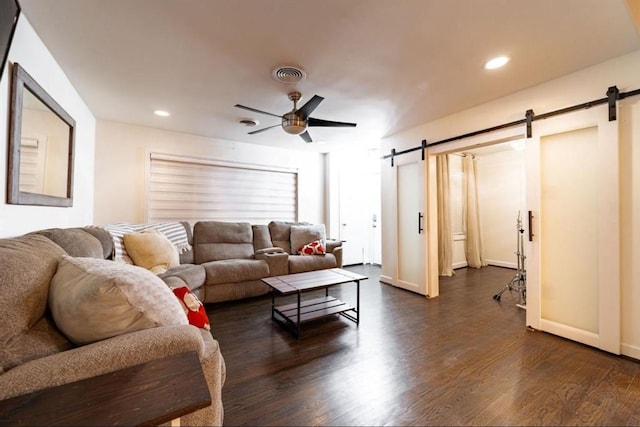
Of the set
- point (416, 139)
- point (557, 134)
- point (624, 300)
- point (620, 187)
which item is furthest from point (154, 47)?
point (624, 300)

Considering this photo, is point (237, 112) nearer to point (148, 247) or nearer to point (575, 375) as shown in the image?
point (148, 247)

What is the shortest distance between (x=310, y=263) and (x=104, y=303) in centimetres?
324

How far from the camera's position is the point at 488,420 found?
1454 mm

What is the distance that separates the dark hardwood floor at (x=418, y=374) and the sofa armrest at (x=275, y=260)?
827mm

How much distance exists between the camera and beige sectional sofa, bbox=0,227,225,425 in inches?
31.8

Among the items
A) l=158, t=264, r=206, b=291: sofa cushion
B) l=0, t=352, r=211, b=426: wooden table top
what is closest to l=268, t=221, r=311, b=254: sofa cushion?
l=158, t=264, r=206, b=291: sofa cushion

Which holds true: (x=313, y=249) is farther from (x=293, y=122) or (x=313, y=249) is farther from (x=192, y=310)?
(x=192, y=310)

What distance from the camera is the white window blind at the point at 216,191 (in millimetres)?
3972

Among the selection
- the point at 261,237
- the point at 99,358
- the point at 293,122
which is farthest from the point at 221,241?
the point at 99,358

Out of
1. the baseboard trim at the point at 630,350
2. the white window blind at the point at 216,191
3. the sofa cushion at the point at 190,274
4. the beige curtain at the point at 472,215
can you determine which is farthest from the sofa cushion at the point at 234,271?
the beige curtain at the point at 472,215

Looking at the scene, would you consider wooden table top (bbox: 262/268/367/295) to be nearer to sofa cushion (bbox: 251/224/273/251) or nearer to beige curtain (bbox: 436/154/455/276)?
sofa cushion (bbox: 251/224/273/251)

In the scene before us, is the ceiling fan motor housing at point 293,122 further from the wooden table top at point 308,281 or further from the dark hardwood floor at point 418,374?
the dark hardwood floor at point 418,374

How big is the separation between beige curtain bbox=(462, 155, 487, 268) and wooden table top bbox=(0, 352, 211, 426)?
5856 mm

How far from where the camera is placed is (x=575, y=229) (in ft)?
7.82
